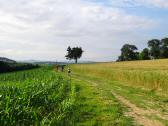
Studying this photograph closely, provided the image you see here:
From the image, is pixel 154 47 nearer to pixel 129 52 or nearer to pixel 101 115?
pixel 129 52

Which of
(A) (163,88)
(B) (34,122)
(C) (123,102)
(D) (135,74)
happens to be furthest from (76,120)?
(D) (135,74)

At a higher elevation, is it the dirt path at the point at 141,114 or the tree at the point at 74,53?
the tree at the point at 74,53

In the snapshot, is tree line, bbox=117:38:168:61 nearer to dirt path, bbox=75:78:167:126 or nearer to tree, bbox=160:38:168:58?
tree, bbox=160:38:168:58

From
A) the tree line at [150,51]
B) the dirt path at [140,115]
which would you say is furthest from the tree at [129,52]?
the dirt path at [140,115]

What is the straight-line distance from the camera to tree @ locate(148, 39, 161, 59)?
432 ft

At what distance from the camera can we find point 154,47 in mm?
134750

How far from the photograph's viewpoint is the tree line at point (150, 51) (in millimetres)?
131000

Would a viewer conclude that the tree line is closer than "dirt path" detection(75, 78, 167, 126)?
No

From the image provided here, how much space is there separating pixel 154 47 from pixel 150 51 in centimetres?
187

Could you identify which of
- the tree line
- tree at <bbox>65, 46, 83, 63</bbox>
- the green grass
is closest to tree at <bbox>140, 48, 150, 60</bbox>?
the tree line

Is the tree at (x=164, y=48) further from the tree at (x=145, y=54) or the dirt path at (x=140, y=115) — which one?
the dirt path at (x=140, y=115)

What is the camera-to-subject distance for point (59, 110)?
16.0 meters

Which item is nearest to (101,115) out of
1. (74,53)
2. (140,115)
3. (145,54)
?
(140,115)

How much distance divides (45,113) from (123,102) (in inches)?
273
